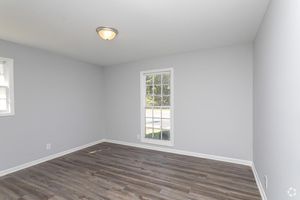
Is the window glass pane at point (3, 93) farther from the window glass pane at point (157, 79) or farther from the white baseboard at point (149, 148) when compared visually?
the window glass pane at point (157, 79)

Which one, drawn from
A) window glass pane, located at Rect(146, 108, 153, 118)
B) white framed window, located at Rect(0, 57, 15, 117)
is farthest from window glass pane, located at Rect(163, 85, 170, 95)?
white framed window, located at Rect(0, 57, 15, 117)

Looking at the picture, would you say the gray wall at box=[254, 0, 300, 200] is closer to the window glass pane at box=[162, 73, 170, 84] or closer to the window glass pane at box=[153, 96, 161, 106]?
the window glass pane at box=[162, 73, 170, 84]

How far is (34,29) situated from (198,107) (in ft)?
11.3

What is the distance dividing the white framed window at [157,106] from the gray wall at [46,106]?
61.3 inches

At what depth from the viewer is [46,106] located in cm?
362

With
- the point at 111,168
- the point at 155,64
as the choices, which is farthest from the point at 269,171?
the point at 155,64

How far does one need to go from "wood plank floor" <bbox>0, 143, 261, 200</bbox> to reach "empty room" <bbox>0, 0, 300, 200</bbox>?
2 cm

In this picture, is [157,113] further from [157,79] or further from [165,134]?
[157,79]

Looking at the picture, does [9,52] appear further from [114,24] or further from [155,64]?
[155,64]

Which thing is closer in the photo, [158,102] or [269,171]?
[269,171]

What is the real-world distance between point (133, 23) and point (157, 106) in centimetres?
242

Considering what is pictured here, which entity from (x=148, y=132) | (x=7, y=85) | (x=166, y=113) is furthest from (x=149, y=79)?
(x=7, y=85)

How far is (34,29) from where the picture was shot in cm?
256

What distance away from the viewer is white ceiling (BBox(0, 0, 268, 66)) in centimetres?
192
